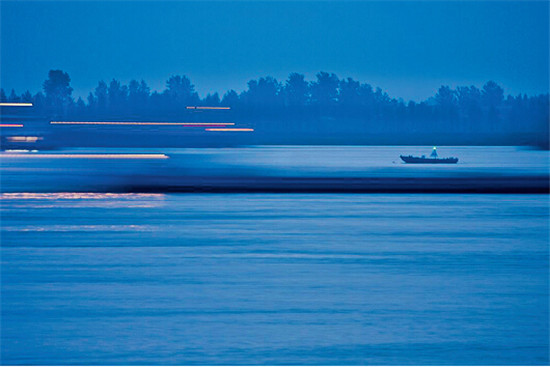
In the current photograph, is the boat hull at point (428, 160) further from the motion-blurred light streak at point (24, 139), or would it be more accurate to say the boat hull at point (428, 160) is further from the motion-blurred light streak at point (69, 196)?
the motion-blurred light streak at point (24, 139)

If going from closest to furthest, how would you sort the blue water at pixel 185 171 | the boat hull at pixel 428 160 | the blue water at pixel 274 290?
the blue water at pixel 274 290 → the blue water at pixel 185 171 → the boat hull at pixel 428 160

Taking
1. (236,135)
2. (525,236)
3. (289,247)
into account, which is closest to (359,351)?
(289,247)

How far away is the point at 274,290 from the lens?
9.02m

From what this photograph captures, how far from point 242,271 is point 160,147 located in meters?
125

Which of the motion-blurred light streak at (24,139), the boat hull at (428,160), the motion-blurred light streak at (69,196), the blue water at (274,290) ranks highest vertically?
the motion-blurred light streak at (24,139)

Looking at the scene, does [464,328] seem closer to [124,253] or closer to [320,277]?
[320,277]

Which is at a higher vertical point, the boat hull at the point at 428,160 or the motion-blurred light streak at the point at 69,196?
the boat hull at the point at 428,160

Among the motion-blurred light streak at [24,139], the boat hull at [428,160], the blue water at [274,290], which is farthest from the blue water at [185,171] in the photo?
the motion-blurred light streak at [24,139]

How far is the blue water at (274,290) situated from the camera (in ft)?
22.2

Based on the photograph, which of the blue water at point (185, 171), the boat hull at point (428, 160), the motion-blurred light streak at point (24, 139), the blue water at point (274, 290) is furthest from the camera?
the motion-blurred light streak at point (24, 139)

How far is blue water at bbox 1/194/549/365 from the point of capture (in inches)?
267

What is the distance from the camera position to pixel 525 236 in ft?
46.0

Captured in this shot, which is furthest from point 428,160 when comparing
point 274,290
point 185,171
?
point 274,290

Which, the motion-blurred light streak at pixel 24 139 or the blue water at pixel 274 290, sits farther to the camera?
the motion-blurred light streak at pixel 24 139
